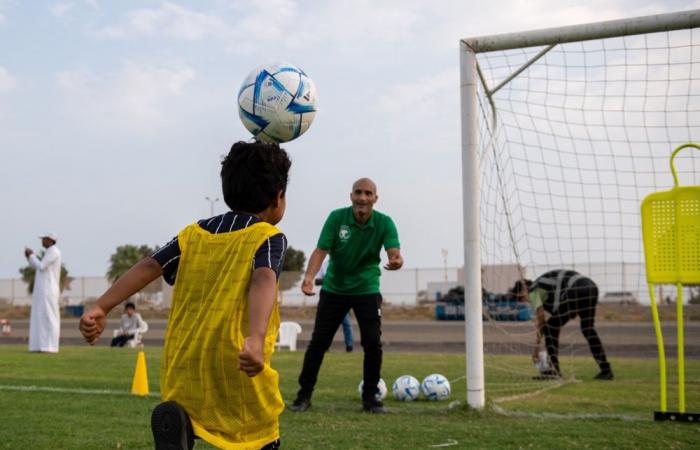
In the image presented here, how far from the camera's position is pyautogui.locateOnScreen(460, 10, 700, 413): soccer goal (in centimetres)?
719

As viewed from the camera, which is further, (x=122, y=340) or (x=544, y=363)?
(x=122, y=340)

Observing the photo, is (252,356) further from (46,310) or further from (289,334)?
(289,334)

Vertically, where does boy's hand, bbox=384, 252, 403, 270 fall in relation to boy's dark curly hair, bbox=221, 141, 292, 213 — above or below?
below

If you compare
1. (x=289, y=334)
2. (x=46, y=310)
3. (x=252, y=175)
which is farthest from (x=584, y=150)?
(x=46, y=310)

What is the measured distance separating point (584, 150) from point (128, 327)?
13974 mm

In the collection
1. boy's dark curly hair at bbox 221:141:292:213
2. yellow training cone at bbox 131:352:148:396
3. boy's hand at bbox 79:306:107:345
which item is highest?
boy's dark curly hair at bbox 221:141:292:213

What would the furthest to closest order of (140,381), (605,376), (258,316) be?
(605,376)
(140,381)
(258,316)

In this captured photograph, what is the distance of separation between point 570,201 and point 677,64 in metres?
1.75

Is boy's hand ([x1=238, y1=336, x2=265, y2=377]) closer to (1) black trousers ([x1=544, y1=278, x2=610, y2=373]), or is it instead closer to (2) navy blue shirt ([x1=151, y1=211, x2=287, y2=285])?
(2) navy blue shirt ([x1=151, y1=211, x2=287, y2=285])

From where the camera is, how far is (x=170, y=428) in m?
3.02

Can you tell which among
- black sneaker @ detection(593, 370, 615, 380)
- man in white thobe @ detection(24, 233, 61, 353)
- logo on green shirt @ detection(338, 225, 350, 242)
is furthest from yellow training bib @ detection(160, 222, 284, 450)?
man in white thobe @ detection(24, 233, 61, 353)

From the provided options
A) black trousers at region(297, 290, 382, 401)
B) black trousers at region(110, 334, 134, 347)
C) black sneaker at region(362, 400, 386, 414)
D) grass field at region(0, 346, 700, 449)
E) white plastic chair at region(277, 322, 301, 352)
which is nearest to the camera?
grass field at region(0, 346, 700, 449)

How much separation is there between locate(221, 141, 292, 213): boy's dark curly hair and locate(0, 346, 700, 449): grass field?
2414mm

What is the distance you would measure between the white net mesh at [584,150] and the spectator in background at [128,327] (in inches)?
477
